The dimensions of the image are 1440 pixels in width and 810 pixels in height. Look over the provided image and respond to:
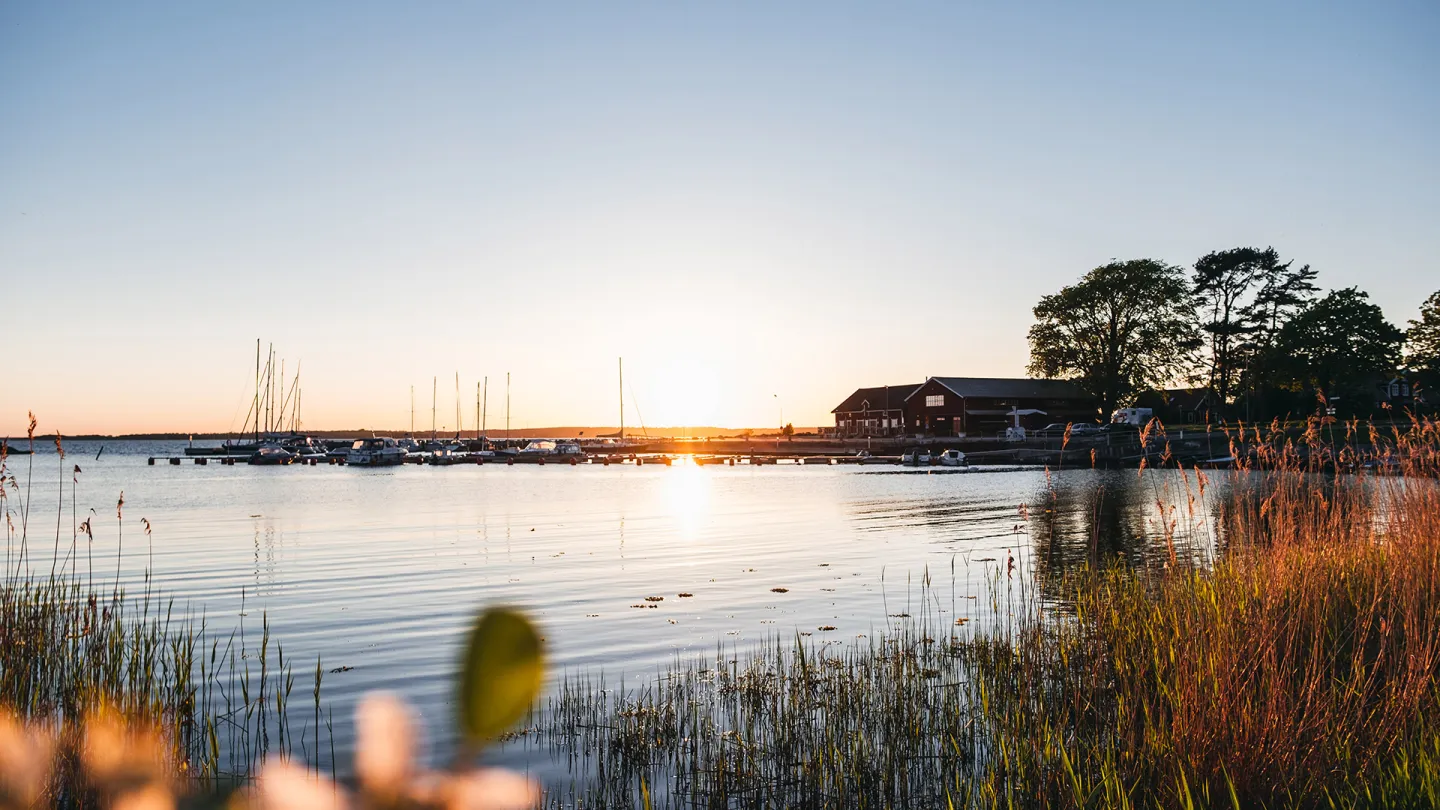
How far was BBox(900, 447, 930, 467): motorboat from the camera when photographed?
263 ft

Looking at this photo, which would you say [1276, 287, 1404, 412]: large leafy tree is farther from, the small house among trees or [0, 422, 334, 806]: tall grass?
[0, 422, 334, 806]: tall grass

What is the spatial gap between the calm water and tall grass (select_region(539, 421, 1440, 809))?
104 centimetres

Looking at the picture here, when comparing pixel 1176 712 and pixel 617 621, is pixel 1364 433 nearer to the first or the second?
pixel 617 621

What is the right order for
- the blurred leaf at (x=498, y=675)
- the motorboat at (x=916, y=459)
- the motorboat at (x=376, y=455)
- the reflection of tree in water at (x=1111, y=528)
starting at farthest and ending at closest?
1. the motorboat at (x=376, y=455)
2. the motorboat at (x=916, y=459)
3. the reflection of tree in water at (x=1111, y=528)
4. the blurred leaf at (x=498, y=675)

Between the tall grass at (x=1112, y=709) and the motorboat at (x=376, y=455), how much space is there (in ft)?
299

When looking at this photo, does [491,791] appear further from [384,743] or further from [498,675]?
[498,675]

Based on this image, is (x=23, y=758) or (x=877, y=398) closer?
(x=23, y=758)

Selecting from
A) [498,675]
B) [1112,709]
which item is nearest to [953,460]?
[498,675]

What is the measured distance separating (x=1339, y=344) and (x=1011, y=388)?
1277 inches

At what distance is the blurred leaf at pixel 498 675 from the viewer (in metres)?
9.31

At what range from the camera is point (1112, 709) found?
8422 mm

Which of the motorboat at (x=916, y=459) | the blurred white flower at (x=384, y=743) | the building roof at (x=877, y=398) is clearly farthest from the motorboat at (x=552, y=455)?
the blurred white flower at (x=384, y=743)

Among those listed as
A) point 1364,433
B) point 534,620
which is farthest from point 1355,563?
point 1364,433

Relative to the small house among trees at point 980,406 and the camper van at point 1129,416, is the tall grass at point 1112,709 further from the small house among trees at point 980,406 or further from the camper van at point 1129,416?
the small house among trees at point 980,406
